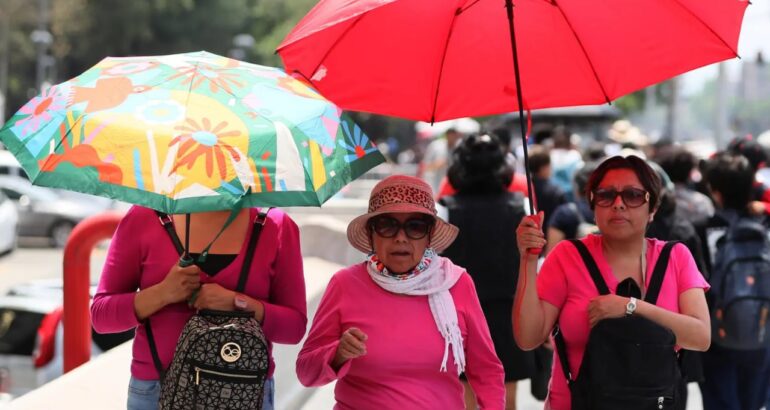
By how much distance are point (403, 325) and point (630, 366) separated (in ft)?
2.58

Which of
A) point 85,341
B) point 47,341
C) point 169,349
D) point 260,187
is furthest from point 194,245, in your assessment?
point 47,341

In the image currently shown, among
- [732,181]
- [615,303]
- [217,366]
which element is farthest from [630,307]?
[732,181]

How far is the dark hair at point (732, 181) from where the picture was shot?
610 centimetres

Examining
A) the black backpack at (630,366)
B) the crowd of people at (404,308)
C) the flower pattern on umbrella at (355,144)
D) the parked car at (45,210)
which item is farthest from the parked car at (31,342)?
the parked car at (45,210)

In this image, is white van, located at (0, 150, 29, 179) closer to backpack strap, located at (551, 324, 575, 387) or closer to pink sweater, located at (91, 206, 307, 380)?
pink sweater, located at (91, 206, 307, 380)

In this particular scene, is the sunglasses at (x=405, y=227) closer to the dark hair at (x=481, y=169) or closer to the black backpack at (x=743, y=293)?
the dark hair at (x=481, y=169)

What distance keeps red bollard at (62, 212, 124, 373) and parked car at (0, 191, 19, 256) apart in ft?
54.9

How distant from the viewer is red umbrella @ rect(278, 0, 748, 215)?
4.29 meters

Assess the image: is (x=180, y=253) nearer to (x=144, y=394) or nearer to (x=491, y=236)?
(x=144, y=394)

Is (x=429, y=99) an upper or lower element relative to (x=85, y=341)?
upper

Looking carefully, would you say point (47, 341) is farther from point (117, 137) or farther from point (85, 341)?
point (117, 137)

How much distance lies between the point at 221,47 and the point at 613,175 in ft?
207

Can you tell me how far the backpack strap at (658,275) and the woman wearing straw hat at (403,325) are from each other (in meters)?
0.59

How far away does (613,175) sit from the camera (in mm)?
3982
